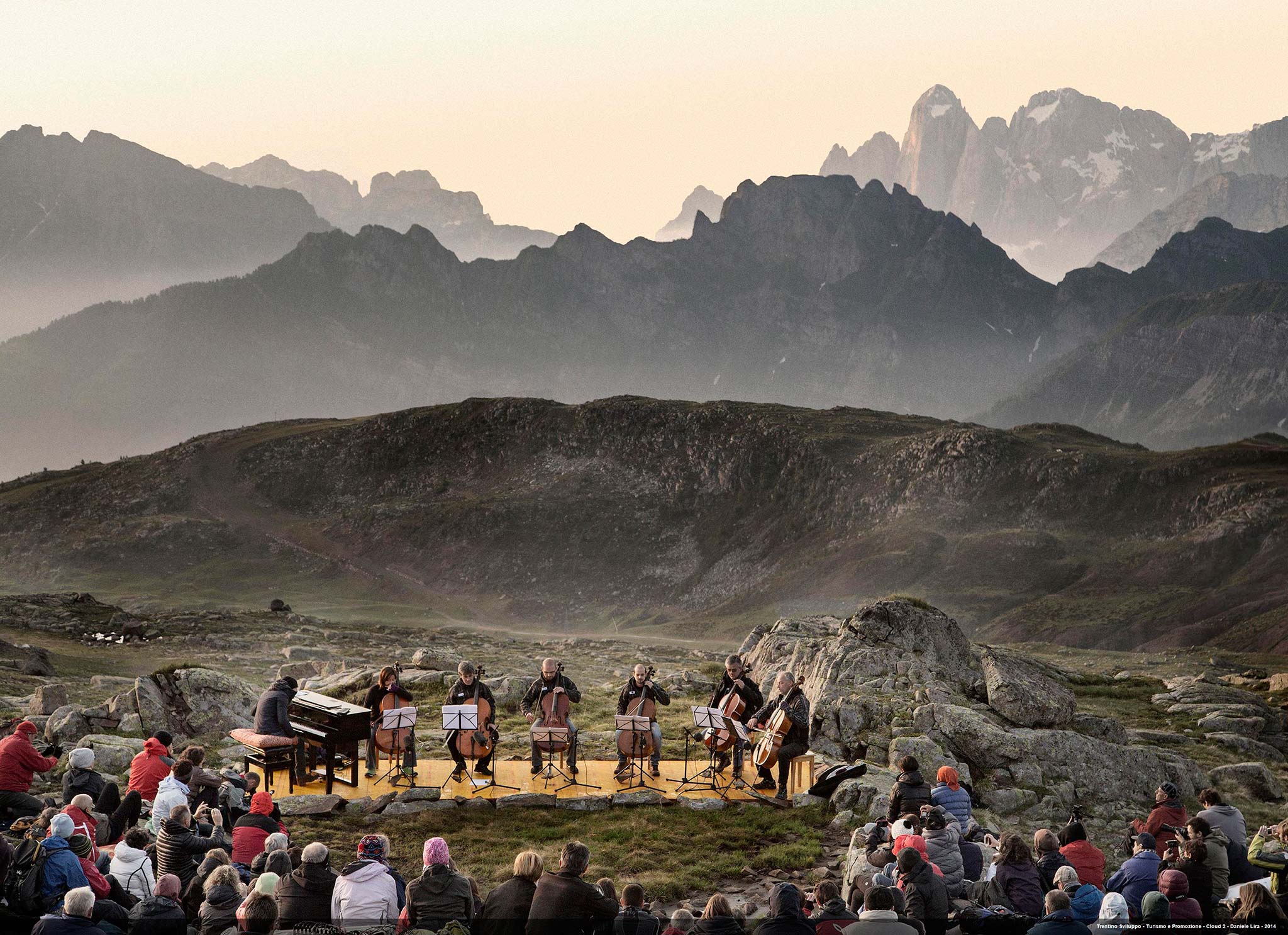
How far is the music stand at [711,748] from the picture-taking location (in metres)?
20.8

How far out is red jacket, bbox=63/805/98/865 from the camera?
13.7 m

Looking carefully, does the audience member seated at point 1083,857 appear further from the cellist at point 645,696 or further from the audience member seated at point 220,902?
the audience member seated at point 220,902

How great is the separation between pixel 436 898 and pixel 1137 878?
907 cm

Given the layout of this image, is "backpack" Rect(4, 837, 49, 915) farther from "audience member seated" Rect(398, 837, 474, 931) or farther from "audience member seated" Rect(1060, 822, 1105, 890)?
"audience member seated" Rect(1060, 822, 1105, 890)

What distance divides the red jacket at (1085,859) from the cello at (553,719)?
10.1 meters

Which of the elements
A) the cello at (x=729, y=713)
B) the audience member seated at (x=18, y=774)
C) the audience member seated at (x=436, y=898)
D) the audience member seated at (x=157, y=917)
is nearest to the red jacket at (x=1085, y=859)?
the cello at (x=729, y=713)

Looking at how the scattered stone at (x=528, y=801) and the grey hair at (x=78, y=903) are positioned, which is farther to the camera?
the scattered stone at (x=528, y=801)

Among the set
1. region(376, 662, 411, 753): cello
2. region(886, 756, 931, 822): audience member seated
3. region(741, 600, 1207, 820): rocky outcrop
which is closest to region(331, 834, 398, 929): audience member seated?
region(886, 756, 931, 822): audience member seated

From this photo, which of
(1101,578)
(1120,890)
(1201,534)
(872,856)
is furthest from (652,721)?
(1201,534)

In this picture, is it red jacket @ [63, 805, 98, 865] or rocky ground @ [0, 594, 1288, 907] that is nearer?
red jacket @ [63, 805, 98, 865]

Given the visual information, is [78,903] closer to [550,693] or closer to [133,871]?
[133,871]

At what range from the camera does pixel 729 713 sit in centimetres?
2241

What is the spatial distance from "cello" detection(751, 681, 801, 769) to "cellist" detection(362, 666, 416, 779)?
698cm

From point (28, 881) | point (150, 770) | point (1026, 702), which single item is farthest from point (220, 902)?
point (1026, 702)
